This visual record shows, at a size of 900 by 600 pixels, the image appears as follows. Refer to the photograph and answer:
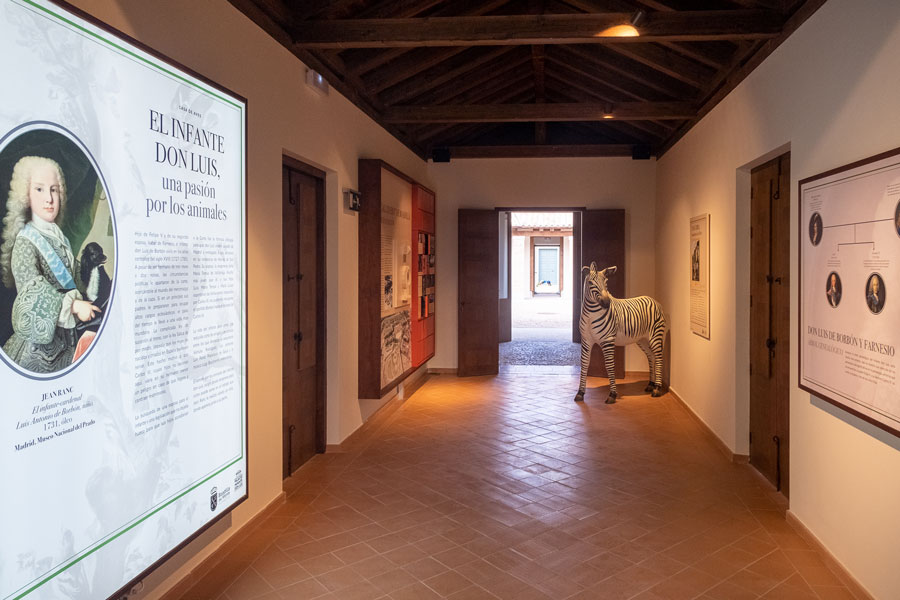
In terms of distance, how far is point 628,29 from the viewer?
15.2 feet

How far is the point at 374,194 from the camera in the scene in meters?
6.24

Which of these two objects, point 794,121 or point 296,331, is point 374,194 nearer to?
point 296,331

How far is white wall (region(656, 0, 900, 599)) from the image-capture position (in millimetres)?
3051

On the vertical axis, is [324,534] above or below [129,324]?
below

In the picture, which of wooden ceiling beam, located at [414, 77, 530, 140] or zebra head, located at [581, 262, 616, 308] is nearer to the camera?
zebra head, located at [581, 262, 616, 308]

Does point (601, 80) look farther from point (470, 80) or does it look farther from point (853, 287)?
point (853, 287)

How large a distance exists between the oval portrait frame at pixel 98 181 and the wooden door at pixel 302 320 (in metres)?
2.58

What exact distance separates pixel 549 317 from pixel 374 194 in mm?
14726

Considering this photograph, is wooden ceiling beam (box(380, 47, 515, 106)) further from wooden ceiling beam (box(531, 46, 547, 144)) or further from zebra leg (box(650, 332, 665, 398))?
zebra leg (box(650, 332, 665, 398))

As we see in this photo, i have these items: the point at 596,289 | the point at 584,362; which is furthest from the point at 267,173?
the point at 584,362

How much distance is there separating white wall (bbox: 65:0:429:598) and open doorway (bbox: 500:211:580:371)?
5.11 metres

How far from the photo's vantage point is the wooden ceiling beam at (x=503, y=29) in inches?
183

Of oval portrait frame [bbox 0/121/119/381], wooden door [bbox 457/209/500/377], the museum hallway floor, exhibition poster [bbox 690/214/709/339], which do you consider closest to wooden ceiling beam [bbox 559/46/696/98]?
exhibition poster [bbox 690/214/709/339]

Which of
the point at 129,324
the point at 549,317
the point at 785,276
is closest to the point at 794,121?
the point at 785,276
